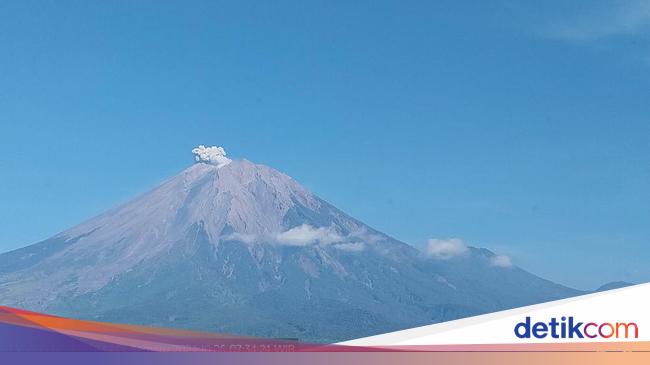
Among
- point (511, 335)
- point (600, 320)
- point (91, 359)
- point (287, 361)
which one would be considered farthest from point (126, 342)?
point (600, 320)

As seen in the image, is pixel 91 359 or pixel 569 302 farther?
pixel 569 302

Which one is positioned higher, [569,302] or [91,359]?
[569,302]

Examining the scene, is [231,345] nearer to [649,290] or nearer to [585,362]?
[585,362]

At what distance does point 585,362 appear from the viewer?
65.6ft

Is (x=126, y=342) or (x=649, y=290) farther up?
(x=649, y=290)

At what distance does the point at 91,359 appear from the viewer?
19969mm

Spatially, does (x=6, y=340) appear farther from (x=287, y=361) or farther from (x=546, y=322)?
(x=546, y=322)

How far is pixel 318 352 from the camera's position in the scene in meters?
20.5

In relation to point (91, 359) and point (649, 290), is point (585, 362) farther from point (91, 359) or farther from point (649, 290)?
point (91, 359)

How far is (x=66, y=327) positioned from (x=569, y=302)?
11.1 m

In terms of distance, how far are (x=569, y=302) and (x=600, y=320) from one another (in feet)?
2.50

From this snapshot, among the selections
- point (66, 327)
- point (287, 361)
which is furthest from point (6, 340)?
point (287, 361)

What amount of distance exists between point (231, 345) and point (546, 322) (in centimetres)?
686

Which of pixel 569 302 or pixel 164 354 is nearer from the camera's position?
Result: pixel 164 354
